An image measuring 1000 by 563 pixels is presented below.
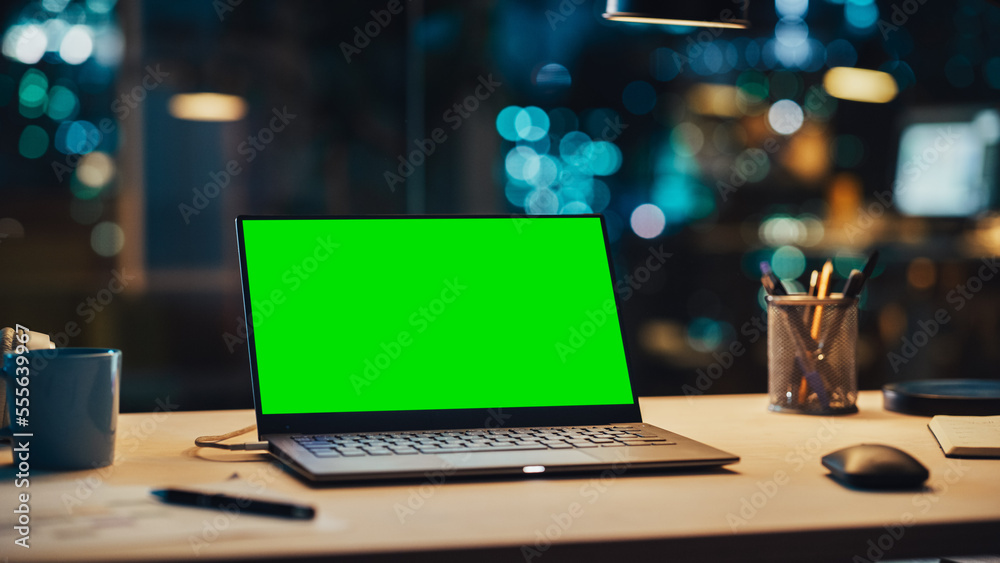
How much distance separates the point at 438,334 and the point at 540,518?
37cm

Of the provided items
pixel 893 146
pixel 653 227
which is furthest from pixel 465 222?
pixel 893 146

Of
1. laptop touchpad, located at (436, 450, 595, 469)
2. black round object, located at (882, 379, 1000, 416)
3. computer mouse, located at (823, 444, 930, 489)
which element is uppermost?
laptop touchpad, located at (436, 450, 595, 469)

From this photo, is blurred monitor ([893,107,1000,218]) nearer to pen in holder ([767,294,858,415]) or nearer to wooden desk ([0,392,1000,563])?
pen in holder ([767,294,858,415])

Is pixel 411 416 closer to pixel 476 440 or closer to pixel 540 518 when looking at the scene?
pixel 476 440

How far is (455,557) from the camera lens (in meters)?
0.61

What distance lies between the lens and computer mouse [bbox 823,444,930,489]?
2.50ft

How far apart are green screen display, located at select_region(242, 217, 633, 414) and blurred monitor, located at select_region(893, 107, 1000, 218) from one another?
3351 millimetres

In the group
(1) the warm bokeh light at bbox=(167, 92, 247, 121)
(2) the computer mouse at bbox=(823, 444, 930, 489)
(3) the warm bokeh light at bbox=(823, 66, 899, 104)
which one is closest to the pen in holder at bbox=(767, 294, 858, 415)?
(2) the computer mouse at bbox=(823, 444, 930, 489)

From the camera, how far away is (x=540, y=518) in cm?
67

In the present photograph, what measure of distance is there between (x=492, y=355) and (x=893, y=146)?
3.61 metres

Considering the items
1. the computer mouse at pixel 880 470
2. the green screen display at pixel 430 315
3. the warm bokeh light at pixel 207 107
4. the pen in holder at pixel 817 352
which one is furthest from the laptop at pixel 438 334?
the warm bokeh light at pixel 207 107

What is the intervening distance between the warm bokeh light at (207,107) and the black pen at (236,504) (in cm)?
291

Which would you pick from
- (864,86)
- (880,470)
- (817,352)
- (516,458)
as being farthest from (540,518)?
(864,86)

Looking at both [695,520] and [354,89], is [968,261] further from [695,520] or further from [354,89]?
[695,520]
